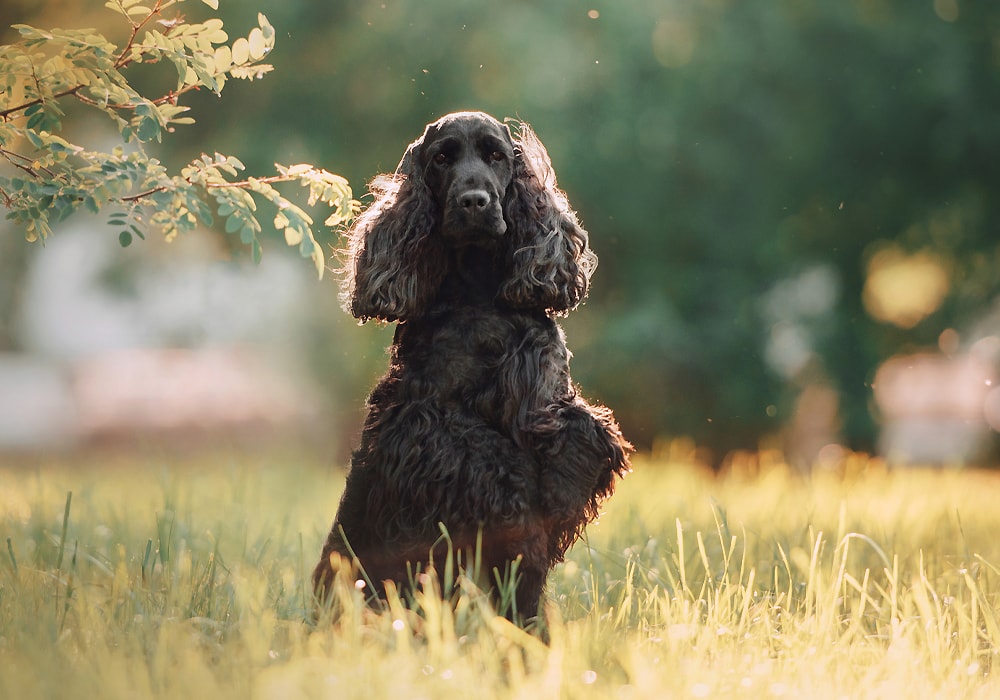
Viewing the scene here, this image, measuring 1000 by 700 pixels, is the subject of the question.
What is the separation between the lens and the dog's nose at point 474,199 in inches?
116

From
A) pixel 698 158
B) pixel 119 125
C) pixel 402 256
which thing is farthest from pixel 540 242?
pixel 698 158

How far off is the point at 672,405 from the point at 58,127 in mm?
6020

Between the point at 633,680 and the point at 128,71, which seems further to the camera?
the point at 128,71

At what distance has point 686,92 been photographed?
8.51m

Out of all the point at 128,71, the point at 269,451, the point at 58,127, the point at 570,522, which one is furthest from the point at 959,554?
the point at 128,71

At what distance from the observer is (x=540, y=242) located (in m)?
3.10

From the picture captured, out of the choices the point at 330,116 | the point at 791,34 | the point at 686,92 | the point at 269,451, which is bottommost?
the point at 269,451

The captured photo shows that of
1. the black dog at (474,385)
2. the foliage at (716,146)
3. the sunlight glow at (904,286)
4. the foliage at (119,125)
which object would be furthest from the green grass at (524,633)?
the sunlight glow at (904,286)

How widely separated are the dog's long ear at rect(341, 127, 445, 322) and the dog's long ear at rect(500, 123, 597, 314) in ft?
0.76

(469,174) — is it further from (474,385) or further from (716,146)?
(716,146)

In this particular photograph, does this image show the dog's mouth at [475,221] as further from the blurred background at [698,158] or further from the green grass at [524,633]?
the blurred background at [698,158]

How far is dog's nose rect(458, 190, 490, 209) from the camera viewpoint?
2939 millimetres

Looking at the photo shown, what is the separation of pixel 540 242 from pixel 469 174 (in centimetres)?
30

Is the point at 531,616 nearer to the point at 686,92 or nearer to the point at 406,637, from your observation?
the point at 406,637
